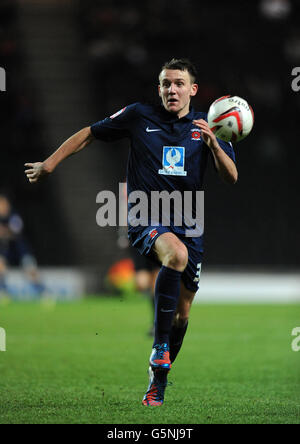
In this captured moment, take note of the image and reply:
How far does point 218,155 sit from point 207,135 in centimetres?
A: 18

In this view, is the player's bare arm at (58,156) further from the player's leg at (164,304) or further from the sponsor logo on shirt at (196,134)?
the player's leg at (164,304)

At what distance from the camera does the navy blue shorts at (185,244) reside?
492cm

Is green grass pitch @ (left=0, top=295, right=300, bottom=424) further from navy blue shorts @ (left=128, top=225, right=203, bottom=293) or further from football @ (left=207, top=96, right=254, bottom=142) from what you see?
football @ (left=207, top=96, right=254, bottom=142)

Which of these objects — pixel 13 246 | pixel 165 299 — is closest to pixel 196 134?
pixel 165 299

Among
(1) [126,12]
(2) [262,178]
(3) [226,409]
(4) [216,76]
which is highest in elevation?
(1) [126,12]

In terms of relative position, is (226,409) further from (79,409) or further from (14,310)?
(14,310)

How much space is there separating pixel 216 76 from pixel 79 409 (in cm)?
1512

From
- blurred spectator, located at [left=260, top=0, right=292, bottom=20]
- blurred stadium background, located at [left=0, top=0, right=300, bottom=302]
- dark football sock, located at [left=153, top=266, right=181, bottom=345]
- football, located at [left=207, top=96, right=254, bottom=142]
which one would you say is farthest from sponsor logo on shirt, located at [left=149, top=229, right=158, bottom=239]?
blurred spectator, located at [left=260, top=0, right=292, bottom=20]

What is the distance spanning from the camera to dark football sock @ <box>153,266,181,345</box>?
4.77 metres

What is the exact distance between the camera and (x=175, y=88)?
16.4ft

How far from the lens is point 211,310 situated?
1380cm

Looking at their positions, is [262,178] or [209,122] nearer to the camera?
[209,122]
